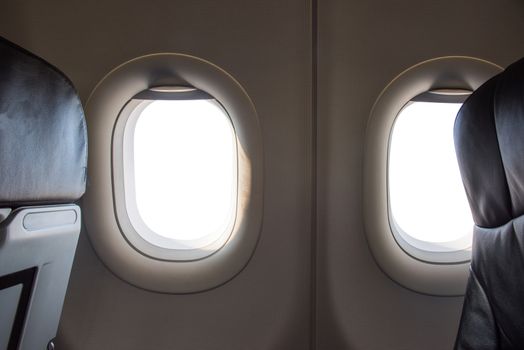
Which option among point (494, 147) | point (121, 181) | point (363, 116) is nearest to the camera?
point (494, 147)

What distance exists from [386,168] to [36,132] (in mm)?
1175

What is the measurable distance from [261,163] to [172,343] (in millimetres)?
825

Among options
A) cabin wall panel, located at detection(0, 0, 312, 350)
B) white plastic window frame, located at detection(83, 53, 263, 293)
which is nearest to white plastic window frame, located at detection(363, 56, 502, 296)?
cabin wall panel, located at detection(0, 0, 312, 350)

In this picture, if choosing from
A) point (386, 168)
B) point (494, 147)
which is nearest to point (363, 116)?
point (386, 168)

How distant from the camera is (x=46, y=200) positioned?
835 mm

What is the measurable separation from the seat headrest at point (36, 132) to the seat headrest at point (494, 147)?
97cm

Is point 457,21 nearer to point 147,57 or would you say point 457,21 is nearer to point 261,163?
point 261,163

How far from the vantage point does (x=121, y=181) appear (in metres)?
1.47

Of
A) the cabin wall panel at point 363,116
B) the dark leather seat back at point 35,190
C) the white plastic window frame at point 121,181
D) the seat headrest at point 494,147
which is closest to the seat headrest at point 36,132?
the dark leather seat back at point 35,190

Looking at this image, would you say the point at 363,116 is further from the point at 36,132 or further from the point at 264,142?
the point at 36,132

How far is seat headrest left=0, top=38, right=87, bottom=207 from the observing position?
685 millimetres

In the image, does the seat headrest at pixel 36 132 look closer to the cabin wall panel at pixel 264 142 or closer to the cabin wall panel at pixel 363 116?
the cabin wall panel at pixel 264 142


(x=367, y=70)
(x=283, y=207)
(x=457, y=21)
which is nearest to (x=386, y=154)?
(x=367, y=70)

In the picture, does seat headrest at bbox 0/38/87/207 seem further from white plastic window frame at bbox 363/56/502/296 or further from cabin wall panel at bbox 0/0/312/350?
white plastic window frame at bbox 363/56/502/296
